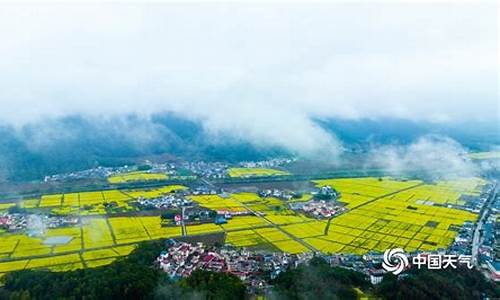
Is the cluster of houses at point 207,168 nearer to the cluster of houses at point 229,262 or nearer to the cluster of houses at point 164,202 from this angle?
the cluster of houses at point 164,202

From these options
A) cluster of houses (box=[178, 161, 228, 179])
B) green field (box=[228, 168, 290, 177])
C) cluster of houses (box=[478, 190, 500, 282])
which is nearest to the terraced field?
cluster of houses (box=[478, 190, 500, 282])

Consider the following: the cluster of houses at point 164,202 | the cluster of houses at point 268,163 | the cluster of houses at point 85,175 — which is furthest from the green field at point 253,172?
the cluster of houses at point 164,202

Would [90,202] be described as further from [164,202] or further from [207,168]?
[207,168]

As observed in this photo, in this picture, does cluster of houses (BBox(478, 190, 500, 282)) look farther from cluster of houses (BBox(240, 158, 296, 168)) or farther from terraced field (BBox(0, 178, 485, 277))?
cluster of houses (BBox(240, 158, 296, 168))

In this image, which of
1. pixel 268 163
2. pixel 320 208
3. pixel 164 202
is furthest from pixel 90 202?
pixel 268 163

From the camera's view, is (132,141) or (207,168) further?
(132,141)

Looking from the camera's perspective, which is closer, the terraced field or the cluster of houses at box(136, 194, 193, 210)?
the terraced field
